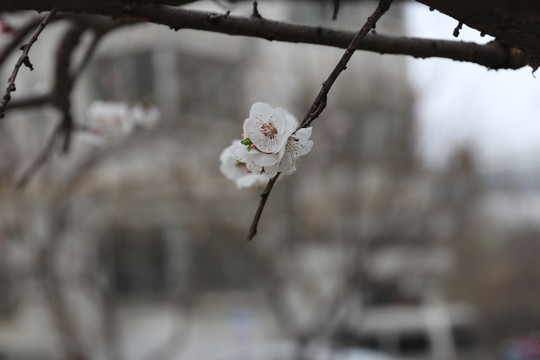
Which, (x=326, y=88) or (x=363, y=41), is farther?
(x=363, y=41)

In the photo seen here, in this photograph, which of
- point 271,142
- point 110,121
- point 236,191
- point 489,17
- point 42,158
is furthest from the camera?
point 236,191

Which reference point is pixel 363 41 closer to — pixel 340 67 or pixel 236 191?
pixel 340 67

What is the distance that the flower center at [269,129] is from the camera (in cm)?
126

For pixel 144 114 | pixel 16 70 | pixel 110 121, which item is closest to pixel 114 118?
pixel 110 121

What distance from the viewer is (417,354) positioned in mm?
9531

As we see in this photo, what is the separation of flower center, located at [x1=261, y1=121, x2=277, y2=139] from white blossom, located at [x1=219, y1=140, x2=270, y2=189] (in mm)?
308

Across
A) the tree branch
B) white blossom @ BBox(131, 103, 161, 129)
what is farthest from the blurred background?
the tree branch

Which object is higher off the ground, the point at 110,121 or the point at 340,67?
the point at 110,121

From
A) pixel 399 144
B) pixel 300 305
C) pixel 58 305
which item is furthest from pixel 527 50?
pixel 300 305

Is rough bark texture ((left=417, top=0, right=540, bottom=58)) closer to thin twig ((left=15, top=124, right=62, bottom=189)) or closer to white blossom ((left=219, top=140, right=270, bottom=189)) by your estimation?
white blossom ((left=219, top=140, right=270, bottom=189))

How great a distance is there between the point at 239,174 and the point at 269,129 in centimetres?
42

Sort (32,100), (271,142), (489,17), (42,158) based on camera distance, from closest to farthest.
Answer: (489,17) < (271,142) < (42,158) < (32,100)

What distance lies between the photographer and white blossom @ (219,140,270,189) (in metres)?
1.61

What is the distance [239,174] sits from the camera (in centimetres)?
168
